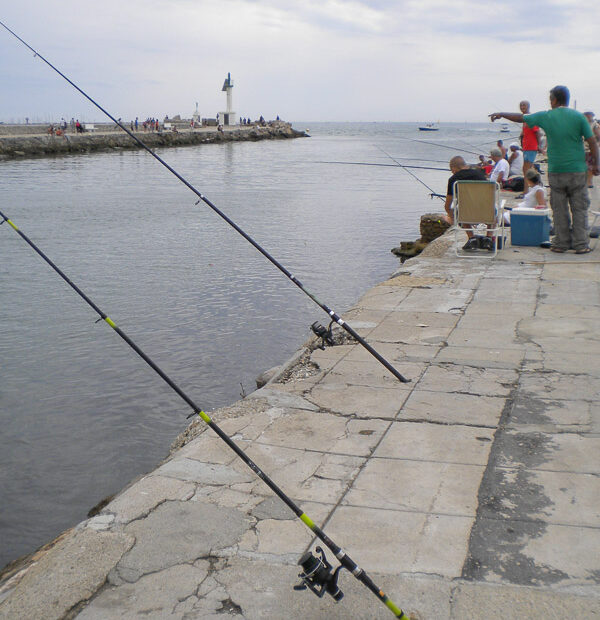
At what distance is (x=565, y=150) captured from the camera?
25.4ft

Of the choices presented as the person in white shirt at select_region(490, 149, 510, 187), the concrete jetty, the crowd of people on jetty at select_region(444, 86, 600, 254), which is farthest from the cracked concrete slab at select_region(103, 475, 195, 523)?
the person in white shirt at select_region(490, 149, 510, 187)

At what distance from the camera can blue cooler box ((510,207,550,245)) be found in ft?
29.0

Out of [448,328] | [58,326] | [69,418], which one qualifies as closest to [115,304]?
[58,326]

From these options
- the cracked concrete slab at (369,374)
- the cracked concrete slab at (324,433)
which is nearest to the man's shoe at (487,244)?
the cracked concrete slab at (369,374)

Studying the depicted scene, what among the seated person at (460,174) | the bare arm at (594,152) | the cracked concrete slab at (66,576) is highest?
the bare arm at (594,152)

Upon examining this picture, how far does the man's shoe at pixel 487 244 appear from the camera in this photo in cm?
891

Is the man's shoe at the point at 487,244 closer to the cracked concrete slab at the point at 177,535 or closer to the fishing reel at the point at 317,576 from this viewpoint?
the cracked concrete slab at the point at 177,535

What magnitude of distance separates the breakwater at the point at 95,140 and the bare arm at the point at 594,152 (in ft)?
142

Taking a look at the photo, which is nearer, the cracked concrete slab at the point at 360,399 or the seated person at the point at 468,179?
the cracked concrete slab at the point at 360,399

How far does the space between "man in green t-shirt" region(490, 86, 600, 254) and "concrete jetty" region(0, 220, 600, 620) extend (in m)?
3.03

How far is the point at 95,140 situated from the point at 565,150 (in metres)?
52.5

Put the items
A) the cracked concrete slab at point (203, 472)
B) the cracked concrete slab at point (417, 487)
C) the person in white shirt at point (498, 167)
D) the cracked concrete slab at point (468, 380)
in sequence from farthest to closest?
1. the person in white shirt at point (498, 167)
2. the cracked concrete slab at point (468, 380)
3. the cracked concrete slab at point (203, 472)
4. the cracked concrete slab at point (417, 487)

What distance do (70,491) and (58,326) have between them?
4.39 metres

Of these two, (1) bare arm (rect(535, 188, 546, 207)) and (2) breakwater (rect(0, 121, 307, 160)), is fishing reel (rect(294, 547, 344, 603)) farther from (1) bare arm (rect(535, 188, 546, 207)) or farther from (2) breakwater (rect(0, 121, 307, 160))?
(2) breakwater (rect(0, 121, 307, 160))
